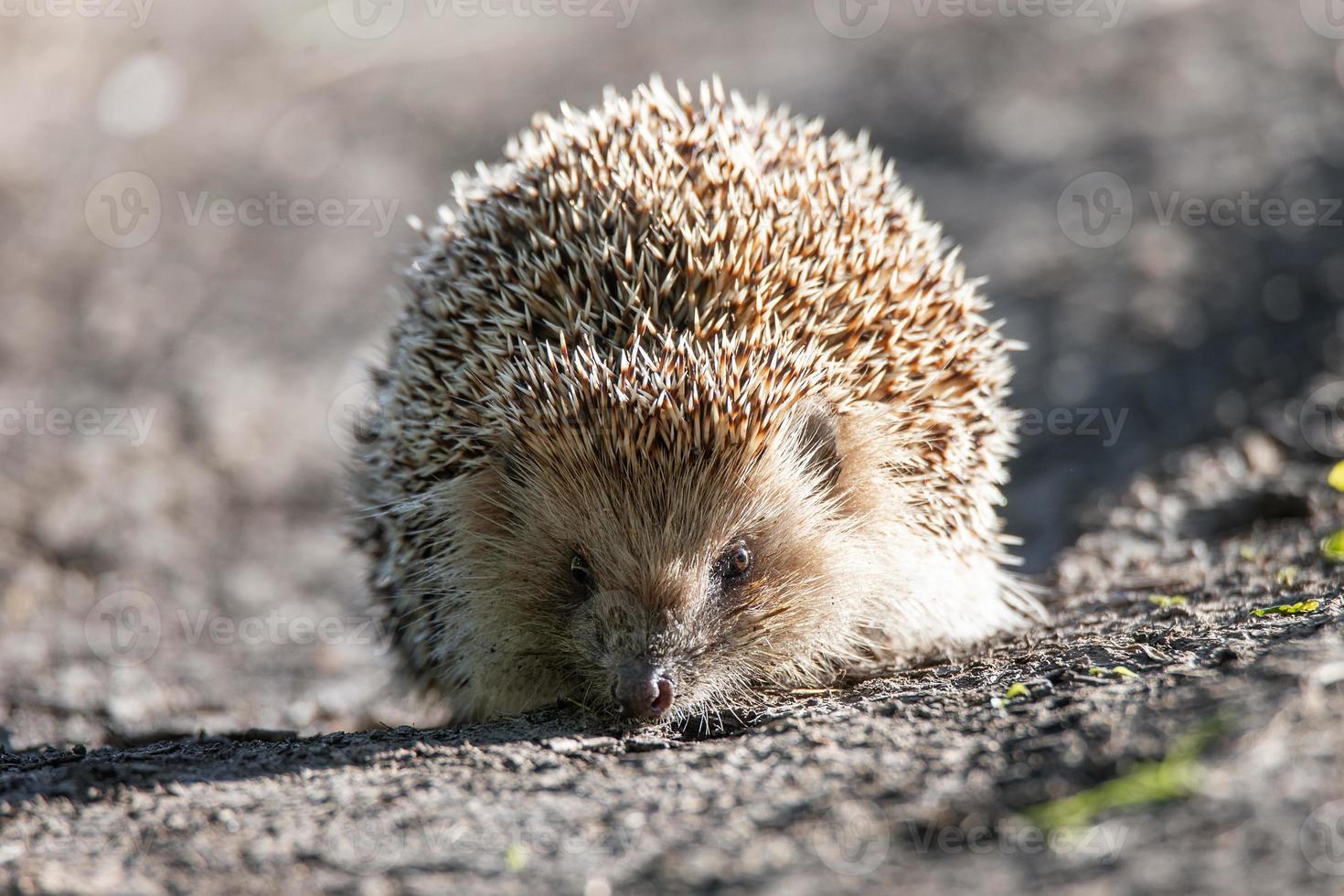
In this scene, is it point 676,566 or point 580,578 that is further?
point 580,578

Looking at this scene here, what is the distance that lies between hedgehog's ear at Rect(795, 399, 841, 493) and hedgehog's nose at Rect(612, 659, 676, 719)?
2.90ft

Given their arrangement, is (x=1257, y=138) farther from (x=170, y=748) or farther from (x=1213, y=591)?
(x=170, y=748)

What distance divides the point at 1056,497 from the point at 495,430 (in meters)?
3.30

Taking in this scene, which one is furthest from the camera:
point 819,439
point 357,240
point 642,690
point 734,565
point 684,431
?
point 357,240

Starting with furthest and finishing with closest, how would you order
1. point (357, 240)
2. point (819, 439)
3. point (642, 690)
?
point (357, 240), point (819, 439), point (642, 690)

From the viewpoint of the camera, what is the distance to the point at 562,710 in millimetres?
3707

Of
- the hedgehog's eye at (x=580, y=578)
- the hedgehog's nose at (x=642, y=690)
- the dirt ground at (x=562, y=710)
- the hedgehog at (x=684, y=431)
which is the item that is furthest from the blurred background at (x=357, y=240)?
the hedgehog's nose at (x=642, y=690)

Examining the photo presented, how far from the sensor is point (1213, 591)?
4.18m

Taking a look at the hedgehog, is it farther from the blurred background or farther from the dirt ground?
the blurred background

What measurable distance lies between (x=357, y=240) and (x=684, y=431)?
595 centimetres

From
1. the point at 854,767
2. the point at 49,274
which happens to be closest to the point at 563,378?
the point at 854,767

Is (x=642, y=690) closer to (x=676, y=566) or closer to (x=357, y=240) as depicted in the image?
(x=676, y=566)

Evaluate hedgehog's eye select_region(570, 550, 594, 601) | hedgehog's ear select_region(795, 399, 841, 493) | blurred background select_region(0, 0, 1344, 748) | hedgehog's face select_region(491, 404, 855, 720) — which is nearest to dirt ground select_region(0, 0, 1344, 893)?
blurred background select_region(0, 0, 1344, 748)

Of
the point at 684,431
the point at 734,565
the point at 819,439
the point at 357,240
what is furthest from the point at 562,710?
the point at 357,240
